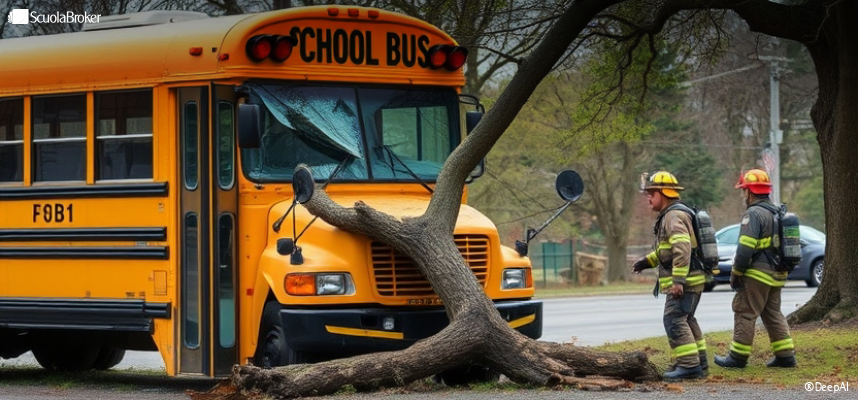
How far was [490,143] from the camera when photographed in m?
10.5

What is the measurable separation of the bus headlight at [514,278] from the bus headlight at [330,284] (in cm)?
128

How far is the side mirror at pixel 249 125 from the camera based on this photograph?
965 centimetres

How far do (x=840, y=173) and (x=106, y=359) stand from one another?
24.2 feet

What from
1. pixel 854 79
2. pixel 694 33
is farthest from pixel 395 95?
pixel 694 33

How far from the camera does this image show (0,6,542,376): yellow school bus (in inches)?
383

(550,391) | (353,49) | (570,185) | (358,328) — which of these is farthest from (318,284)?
(570,185)

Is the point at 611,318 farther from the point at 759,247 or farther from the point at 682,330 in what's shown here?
the point at 682,330

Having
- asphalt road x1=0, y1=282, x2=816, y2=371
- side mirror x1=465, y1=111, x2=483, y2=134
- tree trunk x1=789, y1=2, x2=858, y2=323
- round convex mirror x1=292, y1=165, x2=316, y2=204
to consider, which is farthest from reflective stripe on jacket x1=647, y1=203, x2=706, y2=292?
asphalt road x1=0, y1=282, x2=816, y2=371

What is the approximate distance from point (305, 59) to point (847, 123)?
639 cm

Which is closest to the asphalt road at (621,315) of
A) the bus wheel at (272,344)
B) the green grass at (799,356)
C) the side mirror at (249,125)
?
the green grass at (799,356)

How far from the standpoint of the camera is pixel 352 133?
10469 mm

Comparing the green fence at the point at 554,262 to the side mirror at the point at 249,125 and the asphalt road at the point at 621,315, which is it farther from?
the side mirror at the point at 249,125

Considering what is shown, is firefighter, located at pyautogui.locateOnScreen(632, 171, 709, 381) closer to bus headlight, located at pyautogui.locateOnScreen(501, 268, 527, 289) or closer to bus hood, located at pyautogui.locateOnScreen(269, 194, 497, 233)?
bus headlight, located at pyautogui.locateOnScreen(501, 268, 527, 289)

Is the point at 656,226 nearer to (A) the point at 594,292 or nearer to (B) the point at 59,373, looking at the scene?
(B) the point at 59,373
